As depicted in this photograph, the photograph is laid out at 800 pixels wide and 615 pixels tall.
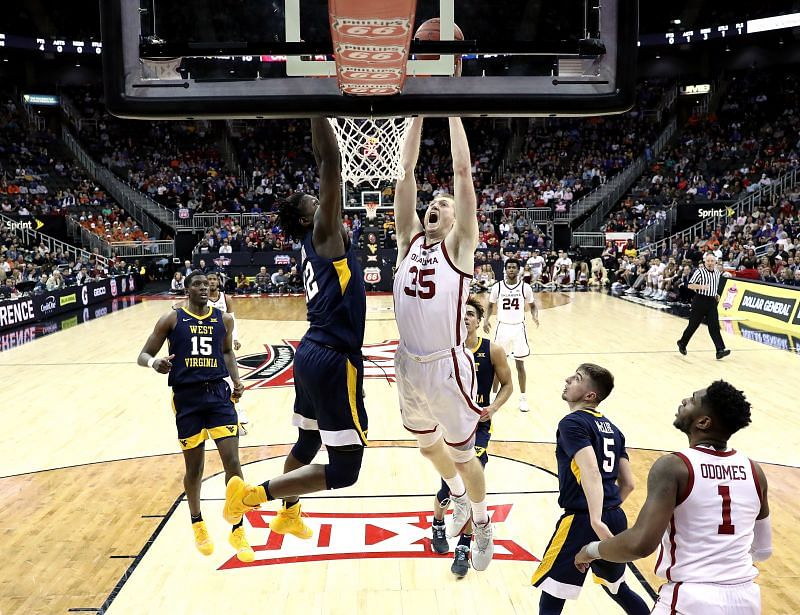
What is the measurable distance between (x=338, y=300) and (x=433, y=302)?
581 millimetres

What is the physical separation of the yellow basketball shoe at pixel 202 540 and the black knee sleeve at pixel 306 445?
1184 mm

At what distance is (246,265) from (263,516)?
65.8 ft

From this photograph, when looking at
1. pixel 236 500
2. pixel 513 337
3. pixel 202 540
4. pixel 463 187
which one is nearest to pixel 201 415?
pixel 202 540

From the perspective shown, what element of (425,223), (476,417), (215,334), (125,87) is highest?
(125,87)

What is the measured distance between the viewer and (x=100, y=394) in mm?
10430

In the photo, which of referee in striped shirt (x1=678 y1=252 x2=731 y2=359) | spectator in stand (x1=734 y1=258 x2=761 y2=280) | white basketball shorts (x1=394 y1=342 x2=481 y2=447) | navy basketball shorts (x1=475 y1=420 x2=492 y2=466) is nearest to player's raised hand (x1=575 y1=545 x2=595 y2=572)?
white basketball shorts (x1=394 y1=342 x2=481 y2=447)

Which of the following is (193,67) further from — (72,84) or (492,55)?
(72,84)

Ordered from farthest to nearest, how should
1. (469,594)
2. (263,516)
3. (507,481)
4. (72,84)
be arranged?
(72,84)
(507,481)
(263,516)
(469,594)

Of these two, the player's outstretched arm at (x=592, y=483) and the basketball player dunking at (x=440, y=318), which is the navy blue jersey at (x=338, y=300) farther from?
the player's outstretched arm at (x=592, y=483)

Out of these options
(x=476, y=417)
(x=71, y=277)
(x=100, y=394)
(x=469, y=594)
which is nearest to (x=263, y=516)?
(x=469, y=594)

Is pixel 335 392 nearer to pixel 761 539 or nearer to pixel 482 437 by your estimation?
pixel 482 437

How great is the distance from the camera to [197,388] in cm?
530

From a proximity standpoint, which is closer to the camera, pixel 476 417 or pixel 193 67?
pixel 193 67

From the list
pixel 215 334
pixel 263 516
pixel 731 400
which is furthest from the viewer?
pixel 263 516
